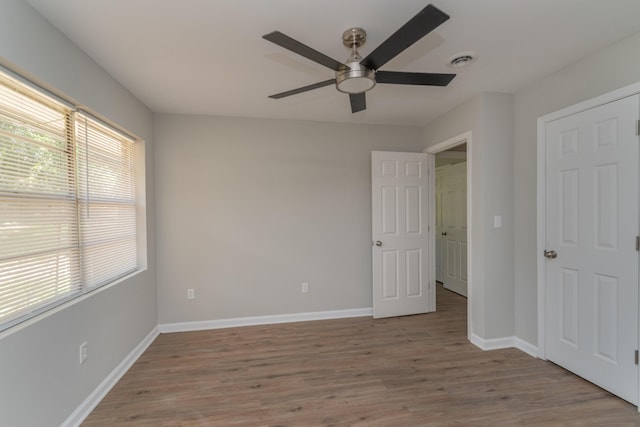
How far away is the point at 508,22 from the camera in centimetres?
173

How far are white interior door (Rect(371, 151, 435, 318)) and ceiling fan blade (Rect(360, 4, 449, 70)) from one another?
81.2 inches

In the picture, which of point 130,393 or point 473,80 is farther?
point 473,80

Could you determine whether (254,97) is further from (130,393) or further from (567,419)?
(567,419)

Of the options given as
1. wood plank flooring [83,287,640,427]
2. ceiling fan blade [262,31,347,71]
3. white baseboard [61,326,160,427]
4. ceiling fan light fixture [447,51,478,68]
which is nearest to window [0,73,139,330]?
white baseboard [61,326,160,427]

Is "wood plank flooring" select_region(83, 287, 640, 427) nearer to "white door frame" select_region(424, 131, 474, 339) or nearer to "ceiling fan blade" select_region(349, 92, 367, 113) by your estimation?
"white door frame" select_region(424, 131, 474, 339)

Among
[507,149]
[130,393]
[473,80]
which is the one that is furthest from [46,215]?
[507,149]

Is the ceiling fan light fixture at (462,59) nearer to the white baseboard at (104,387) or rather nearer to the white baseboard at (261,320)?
the white baseboard at (261,320)

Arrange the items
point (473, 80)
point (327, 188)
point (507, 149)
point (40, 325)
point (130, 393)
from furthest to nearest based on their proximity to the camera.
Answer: point (327, 188) < point (507, 149) < point (473, 80) < point (130, 393) < point (40, 325)

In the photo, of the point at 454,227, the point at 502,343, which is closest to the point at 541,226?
the point at 502,343

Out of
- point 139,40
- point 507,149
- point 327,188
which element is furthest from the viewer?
point 327,188

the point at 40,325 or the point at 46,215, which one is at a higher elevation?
the point at 46,215

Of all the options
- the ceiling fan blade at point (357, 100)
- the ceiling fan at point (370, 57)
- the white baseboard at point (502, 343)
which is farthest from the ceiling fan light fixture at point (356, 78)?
the white baseboard at point (502, 343)

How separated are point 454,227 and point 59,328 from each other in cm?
504

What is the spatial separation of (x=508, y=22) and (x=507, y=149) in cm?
139
